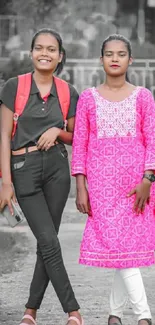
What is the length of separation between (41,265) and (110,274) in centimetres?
202

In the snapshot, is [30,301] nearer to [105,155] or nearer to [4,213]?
[4,213]

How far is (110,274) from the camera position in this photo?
714 centimetres

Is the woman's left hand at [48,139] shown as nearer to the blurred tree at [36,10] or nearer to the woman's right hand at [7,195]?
the woman's right hand at [7,195]

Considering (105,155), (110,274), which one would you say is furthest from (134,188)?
(110,274)

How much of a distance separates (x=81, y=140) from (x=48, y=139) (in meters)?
0.20

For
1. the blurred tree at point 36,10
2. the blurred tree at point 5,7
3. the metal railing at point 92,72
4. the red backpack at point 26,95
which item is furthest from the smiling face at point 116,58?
the blurred tree at point 5,7

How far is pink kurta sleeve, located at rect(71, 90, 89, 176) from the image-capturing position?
511 centimetres

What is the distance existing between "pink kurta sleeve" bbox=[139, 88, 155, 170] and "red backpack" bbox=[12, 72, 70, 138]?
42cm

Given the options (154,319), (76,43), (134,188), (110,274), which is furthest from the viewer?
(76,43)

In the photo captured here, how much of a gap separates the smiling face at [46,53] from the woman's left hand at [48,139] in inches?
14.0

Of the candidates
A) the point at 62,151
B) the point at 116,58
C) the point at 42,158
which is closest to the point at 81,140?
the point at 62,151

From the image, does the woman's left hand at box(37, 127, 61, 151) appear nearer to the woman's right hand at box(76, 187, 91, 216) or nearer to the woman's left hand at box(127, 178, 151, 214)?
the woman's right hand at box(76, 187, 91, 216)

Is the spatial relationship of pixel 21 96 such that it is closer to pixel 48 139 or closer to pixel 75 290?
pixel 48 139

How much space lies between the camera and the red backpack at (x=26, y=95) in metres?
5.06
